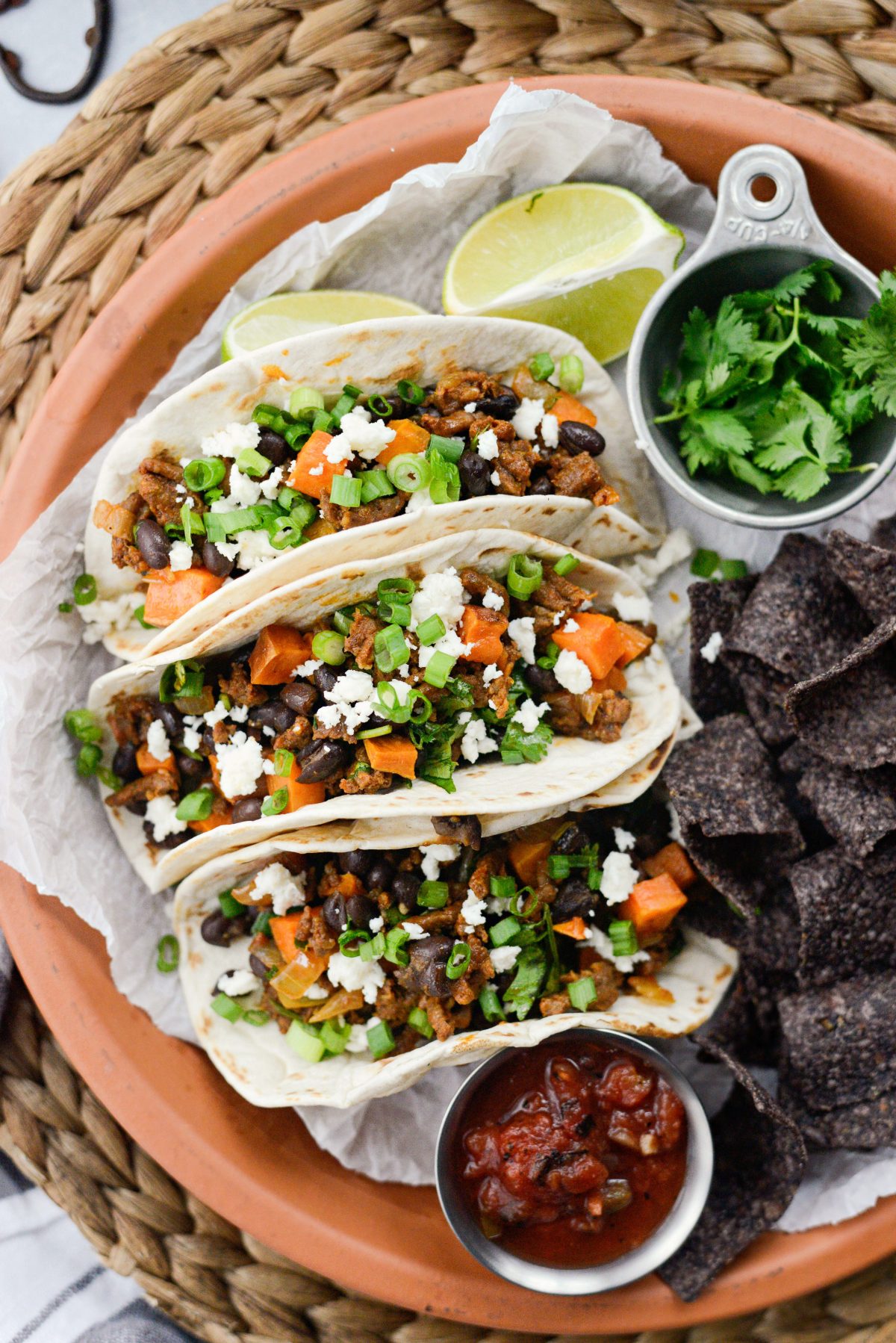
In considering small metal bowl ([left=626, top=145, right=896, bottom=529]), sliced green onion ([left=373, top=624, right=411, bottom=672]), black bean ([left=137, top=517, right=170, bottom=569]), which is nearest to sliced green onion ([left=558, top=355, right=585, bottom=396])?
small metal bowl ([left=626, top=145, right=896, bottom=529])

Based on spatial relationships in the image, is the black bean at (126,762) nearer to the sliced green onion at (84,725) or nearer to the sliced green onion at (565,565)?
the sliced green onion at (84,725)

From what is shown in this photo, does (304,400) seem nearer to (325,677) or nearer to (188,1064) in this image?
(325,677)

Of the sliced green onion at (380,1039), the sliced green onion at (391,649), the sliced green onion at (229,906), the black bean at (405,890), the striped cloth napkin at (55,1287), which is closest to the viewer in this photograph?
the sliced green onion at (391,649)

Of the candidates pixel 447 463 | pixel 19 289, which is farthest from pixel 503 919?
pixel 19 289

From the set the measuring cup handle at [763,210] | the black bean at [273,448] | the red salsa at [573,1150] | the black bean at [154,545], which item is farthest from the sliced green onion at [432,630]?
the measuring cup handle at [763,210]

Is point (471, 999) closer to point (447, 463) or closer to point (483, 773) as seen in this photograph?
point (483, 773)

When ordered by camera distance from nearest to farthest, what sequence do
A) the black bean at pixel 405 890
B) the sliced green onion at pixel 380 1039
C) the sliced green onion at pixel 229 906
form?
the black bean at pixel 405 890, the sliced green onion at pixel 380 1039, the sliced green onion at pixel 229 906

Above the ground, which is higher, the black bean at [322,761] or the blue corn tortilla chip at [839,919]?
the black bean at [322,761]
